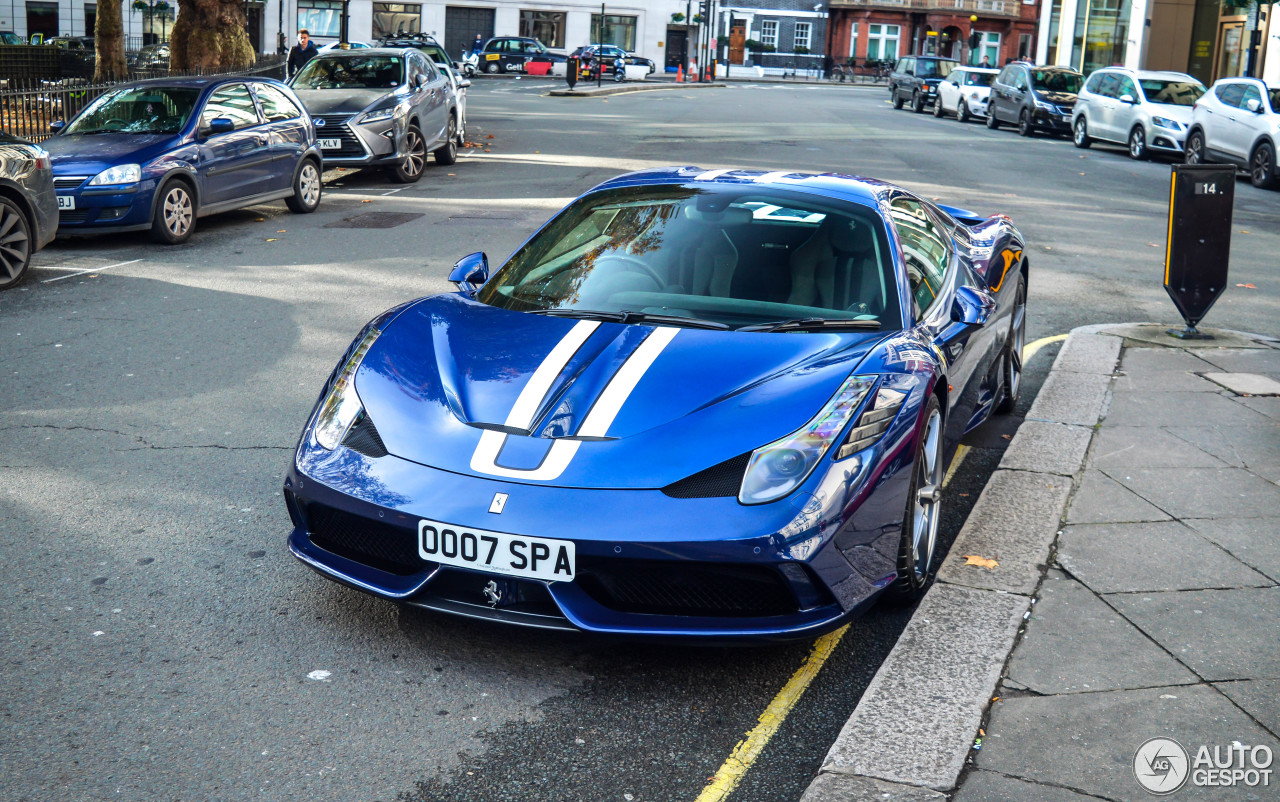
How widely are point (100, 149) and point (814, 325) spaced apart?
30.9 ft

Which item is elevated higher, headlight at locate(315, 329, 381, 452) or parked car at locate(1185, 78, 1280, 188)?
parked car at locate(1185, 78, 1280, 188)

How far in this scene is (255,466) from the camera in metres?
5.36

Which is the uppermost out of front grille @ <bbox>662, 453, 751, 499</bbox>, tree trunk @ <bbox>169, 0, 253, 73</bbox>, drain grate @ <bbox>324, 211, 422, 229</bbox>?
tree trunk @ <bbox>169, 0, 253, 73</bbox>

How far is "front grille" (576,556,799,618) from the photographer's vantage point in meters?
3.33

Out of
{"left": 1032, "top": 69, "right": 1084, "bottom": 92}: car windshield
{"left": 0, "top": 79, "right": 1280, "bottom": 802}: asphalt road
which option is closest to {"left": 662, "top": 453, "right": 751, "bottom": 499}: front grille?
{"left": 0, "top": 79, "right": 1280, "bottom": 802}: asphalt road

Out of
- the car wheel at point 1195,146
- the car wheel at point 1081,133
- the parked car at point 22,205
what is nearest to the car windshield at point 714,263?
the parked car at point 22,205

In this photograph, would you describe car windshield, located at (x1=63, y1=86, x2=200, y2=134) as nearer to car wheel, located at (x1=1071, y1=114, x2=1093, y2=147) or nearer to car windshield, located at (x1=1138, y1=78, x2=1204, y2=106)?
car windshield, located at (x1=1138, y1=78, x2=1204, y2=106)

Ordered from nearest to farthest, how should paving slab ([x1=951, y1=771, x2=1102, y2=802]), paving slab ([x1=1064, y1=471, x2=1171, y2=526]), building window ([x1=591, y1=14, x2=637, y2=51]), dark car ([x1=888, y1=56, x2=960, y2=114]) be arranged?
paving slab ([x1=951, y1=771, x2=1102, y2=802])
paving slab ([x1=1064, y1=471, x2=1171, y2=526])
dark car ([x1=888, y1=56, x2=960, y2=114])
building window ([x1=591, y1=14, x2=637, y2=51])

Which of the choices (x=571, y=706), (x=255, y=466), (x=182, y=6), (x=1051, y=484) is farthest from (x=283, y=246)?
(x=182, y=6)

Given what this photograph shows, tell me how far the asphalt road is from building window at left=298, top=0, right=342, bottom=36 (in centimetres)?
5970

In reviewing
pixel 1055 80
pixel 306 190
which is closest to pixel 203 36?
pixel 306 190

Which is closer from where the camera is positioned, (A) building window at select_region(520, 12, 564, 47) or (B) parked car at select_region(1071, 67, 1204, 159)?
(B) parked car at select_region(1071, 67, 1204, 159)

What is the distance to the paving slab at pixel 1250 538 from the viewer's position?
14.4 ft

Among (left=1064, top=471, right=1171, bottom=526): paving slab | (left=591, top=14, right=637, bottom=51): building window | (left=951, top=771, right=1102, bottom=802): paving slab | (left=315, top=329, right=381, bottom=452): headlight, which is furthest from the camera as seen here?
(left=591, top=14, right=637, bottom=51): building window
